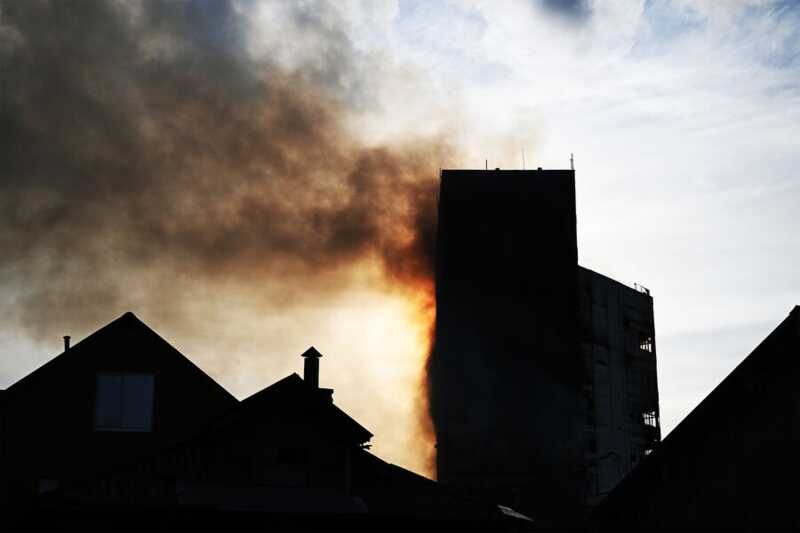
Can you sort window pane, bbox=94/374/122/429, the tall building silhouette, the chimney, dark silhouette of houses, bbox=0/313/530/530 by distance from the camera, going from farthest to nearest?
the tall building silhouette → window pane, bbox=94/374/122/429 → the chimney → dark silhouette of houses, bbox=0/313/530/530

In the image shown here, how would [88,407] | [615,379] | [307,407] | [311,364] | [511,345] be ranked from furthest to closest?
[615,379]
[511,345]
[88,407]
[311,364]
[307,407]

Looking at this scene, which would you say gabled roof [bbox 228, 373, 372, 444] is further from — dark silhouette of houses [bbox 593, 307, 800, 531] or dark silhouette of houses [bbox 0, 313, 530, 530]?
dark silhouette of houses [bbox 593, 307, 800, 531]

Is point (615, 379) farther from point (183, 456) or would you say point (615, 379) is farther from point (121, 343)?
point (183, 456)

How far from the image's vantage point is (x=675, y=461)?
50.3ft

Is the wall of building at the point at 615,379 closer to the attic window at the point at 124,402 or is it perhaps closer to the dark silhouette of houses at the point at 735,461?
the attic window at the point at 124,402

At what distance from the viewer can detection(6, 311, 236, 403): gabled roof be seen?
34.8m

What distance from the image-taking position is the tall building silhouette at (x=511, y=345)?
6141cm

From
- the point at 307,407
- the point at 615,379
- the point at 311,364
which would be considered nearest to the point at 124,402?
the point at 311,364

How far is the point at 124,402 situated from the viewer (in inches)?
1384

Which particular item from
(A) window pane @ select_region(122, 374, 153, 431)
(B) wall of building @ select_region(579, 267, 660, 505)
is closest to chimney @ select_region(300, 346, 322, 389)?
(A) window pane @ select_region(122, 374, 153, 431)

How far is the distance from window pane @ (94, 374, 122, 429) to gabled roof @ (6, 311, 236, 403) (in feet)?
3.45

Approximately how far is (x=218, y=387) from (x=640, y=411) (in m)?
46.2

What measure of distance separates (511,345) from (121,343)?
30455mm

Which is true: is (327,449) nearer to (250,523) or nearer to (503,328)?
(250,523)
